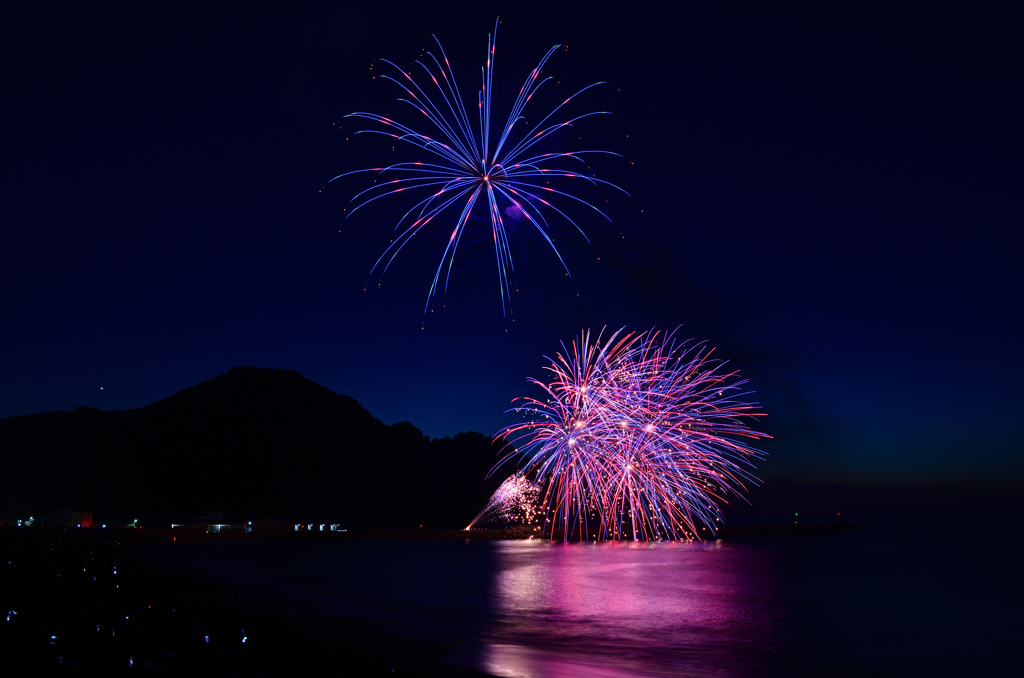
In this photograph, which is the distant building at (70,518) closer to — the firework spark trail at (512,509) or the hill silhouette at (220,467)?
the hill silhouette at (220,467)

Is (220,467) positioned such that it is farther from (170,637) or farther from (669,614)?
(170,637)

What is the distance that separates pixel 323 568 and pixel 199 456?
13266cm

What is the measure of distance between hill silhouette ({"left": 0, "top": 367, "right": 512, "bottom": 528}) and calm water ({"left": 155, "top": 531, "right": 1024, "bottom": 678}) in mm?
109197

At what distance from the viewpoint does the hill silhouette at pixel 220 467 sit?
15188 centimetres

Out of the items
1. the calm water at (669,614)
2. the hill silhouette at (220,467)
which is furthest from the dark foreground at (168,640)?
the hill silhouette at (220,467)

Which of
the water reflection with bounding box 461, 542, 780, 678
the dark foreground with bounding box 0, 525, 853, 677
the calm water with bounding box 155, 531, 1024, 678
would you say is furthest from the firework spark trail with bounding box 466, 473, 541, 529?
the dark foreground with bounding box 0, 525, 853, 677

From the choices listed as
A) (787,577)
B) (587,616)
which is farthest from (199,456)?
(587,616)

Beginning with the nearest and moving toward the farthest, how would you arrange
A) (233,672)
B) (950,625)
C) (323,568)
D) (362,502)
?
(233,672)
(950,625)
(323,568)
(362,502)

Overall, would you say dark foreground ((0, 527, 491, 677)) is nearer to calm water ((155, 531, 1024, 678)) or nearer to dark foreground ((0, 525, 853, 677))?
dark foreground ((0, 525, 853, 677))

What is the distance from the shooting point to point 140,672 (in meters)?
10.5

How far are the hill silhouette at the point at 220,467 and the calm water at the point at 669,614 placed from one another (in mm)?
109197

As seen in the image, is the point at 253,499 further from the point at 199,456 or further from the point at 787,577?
the point at 787,577

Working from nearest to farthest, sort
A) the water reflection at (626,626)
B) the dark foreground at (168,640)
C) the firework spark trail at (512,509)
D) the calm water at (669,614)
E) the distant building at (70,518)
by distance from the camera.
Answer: the dark foreground at (168,640) < the water reflection at (626,626) < the calm water at (669,614) < the distant building at (70,518) < the firework spark trail at (512,509)

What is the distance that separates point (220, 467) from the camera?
172250mm
